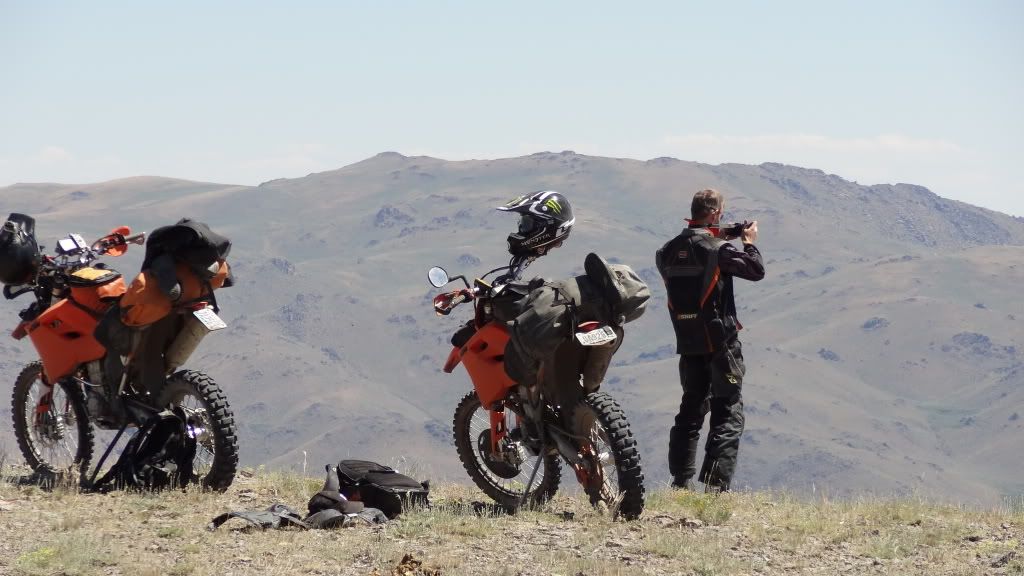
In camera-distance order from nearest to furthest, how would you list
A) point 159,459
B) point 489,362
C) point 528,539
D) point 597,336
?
1. point 528,539
2. point 597,336
3. point 489,362
4. point 159,459

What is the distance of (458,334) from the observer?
10.6 metres

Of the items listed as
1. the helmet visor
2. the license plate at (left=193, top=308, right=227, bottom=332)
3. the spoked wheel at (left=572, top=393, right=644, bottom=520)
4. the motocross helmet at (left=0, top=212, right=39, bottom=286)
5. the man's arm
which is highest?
the helmet visor

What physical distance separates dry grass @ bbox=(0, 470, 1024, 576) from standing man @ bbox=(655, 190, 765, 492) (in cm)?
80

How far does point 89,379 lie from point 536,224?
420 centimetres

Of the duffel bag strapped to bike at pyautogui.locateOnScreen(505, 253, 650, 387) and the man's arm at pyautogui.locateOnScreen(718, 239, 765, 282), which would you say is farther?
the man's arm at pyautogui.locateOnScreen(718, 239, 765, 282)

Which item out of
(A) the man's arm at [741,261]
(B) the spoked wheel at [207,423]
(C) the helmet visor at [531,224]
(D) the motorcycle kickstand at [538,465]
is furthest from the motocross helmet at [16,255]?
(A) the man's arm at [741,261]

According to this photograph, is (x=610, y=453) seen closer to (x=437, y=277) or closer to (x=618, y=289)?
(x=618, y=289)

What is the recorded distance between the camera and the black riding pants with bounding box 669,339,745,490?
1119 cm

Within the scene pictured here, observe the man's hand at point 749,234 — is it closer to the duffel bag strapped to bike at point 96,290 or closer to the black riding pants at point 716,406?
the black riding pants at point 716,406

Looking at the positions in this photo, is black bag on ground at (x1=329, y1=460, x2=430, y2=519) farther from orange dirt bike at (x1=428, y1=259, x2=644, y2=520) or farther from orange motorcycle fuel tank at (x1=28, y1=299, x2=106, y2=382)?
orange motorcycle fuel tank at (x1=28, y1=299, x2=106, y2=382)

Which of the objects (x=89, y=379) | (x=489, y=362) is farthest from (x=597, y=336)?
(x=89, y=379)

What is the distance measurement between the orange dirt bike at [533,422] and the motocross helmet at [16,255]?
12.6 feet

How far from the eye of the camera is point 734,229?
36.5ft

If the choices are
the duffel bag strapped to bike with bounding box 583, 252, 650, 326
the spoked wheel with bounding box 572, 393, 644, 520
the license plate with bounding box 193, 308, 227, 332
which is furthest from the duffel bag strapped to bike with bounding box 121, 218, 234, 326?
the spoked wheel with bounding box 572, 393, 644, 520
